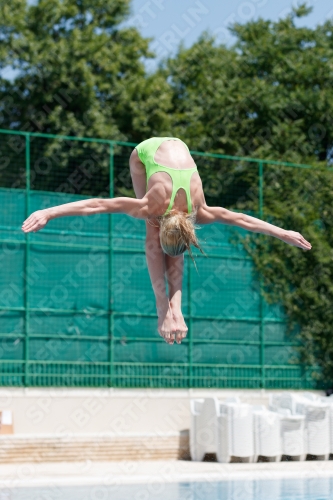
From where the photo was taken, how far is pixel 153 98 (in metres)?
25.0

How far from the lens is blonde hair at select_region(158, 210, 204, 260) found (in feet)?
21.6

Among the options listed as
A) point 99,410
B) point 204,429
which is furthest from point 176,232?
point 99,410

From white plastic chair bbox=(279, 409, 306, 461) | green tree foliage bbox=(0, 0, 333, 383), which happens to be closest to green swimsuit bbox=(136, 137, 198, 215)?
white plastic chair bbox=(279, 409, 306, 461)

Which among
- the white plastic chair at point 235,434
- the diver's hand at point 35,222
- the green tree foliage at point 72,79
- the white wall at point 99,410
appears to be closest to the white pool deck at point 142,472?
the white plastic chair at point 235,434

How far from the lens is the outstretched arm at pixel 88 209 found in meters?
6.25

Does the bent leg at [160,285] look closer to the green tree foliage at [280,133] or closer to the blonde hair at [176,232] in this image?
the blonde hair at [176,232]

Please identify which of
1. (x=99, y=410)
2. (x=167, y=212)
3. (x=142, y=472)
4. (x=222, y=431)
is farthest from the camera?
(x=99, y=410)

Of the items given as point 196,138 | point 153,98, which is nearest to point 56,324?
point 196,138

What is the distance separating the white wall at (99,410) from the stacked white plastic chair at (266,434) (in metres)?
1.50

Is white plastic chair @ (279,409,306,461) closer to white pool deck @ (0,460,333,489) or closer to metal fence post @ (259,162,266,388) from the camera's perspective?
white pool deck @ (0,460,333,489)

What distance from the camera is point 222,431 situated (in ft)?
42.7

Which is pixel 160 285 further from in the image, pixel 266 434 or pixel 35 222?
pixel 266 434

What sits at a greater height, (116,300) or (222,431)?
(116,300)

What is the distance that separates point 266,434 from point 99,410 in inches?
107
